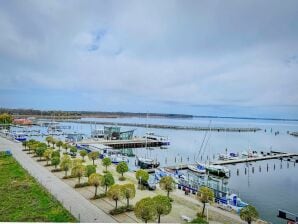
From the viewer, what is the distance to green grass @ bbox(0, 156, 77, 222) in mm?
6016

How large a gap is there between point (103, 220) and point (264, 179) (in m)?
10.8

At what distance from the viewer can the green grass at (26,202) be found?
19.7 ft

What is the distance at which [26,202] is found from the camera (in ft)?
23.0

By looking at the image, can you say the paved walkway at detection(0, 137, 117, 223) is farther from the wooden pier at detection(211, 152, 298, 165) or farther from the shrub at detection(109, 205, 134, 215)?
the wooden pier at detection(211, 152, 298, 165)

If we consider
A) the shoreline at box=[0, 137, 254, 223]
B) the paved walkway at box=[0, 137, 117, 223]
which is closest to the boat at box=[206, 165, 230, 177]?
the shoreline at box=[0, 137, 254, 223]

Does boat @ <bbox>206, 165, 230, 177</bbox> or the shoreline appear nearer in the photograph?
the shoreline

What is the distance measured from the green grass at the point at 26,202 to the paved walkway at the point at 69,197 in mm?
208

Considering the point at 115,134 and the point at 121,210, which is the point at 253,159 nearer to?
the point at 115,134

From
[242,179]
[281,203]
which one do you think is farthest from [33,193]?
[242,179]

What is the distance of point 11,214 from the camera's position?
6160 mm

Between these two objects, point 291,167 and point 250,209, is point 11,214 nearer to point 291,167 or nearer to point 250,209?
point 250,209

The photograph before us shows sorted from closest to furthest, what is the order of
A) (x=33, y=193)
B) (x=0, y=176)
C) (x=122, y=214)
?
(x=122, y=214), (x=33, y=193), (x=0, y=176)

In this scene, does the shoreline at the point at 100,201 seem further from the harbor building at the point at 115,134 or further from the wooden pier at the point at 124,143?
the harbor building at the point at 115,134

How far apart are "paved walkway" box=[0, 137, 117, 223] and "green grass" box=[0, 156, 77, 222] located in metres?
0.21
